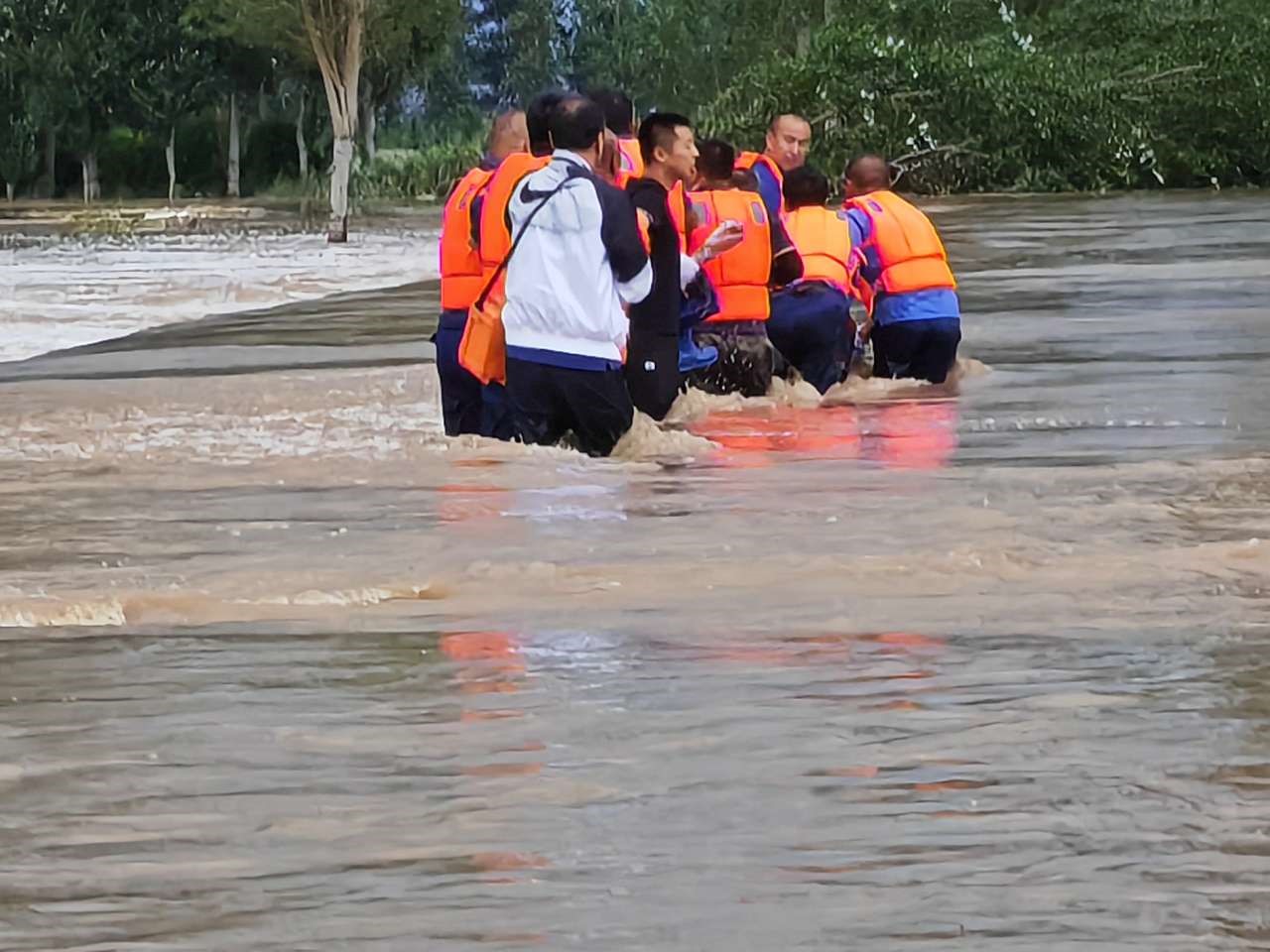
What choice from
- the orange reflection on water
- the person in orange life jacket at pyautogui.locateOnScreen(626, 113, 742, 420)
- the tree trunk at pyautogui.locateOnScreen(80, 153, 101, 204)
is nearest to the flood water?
the orange reflection on water

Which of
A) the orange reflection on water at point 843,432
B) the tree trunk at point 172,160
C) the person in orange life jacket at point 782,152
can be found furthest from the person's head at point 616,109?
the tree trunk at point 172,160

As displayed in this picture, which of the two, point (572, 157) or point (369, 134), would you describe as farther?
point (369, 134)

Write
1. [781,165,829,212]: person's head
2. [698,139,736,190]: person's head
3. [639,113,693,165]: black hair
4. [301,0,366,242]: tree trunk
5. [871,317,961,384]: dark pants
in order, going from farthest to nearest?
[301,0,366,242]: tree trunk < [871,317,961,384]: dark pants < [781,165,829,212]: person's head < [698,139,736,190]: person's head < [639,113,693,165]: black hair

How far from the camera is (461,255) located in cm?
1070

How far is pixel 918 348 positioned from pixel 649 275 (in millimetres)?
4025

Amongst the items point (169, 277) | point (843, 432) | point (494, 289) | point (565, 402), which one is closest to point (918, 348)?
point (843, 432)

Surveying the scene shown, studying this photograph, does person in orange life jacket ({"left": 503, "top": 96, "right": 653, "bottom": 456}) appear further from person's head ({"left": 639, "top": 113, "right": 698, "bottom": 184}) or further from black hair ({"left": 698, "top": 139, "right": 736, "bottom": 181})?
black hair ({"left": 698, "top": 139, "right": 736, "bottom": 181})

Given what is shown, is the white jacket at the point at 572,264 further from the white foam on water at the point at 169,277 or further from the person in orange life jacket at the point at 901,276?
the white foam on water at the point at 169,277

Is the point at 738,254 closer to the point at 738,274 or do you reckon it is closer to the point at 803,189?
the point at 738,274

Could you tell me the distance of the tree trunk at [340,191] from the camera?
3625cm

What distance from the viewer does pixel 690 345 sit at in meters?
12.5

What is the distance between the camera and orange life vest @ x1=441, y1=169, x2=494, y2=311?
10.6 meters

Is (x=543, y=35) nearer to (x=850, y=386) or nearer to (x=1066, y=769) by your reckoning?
(x=850, y=386)

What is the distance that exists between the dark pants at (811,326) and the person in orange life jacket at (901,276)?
1.50 feet
